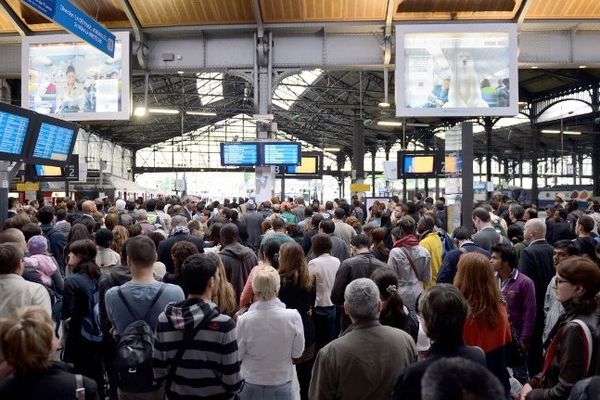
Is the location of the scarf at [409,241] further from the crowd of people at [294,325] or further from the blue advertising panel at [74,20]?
the blue advertising panel at [74,20]

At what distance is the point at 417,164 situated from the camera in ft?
56.7

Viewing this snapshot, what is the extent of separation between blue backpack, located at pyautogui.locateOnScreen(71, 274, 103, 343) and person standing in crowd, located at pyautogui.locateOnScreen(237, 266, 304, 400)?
1.42 metres

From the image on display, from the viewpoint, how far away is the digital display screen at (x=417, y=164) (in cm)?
1722

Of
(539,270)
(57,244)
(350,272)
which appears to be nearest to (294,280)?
(350,272)

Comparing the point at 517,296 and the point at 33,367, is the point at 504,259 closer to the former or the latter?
the point at 517,296

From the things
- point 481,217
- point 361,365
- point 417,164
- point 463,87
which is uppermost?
point 463,87

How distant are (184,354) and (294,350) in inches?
32.3

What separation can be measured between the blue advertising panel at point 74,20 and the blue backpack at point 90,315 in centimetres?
365

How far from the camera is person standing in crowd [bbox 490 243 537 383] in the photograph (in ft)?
13.2

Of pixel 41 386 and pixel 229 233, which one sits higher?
pixel 229 233

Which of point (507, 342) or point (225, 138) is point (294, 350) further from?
point (225, 138)

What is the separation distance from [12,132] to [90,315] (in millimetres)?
3950

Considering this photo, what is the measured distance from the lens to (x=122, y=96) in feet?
39.2

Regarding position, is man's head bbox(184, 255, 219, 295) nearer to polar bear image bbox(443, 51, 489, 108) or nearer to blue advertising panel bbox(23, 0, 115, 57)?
blue advertising panel bbox(23, 0, 115, 57)
